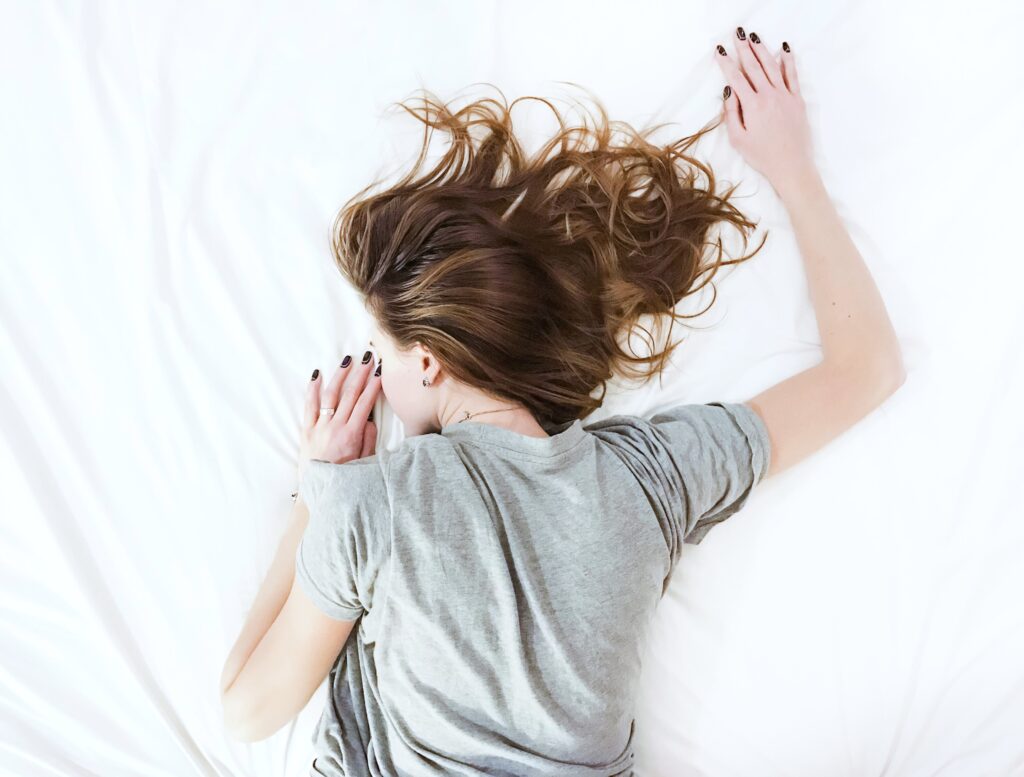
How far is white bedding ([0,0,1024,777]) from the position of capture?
1.23 meters

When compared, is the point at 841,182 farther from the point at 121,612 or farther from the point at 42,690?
the point at 42,690

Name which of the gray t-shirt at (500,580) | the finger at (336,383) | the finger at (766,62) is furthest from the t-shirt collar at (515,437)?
the finger at (766,62)

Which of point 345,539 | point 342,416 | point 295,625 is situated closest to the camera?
point 345,539

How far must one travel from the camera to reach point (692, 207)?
1.27 metres

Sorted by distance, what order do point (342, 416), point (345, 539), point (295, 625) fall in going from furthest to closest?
point (342, 416)
point (295, 625)
point (345, 539)

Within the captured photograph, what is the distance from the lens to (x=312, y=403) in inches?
48.9

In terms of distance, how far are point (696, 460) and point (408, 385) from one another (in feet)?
1.35

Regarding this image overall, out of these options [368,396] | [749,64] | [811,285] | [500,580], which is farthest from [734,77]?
[500,580]

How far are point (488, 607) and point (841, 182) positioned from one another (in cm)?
89

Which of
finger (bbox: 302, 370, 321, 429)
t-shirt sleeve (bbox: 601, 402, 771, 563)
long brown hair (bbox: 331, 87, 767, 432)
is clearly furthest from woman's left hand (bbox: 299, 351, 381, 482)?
t-shirt sleeve (bbox: 601, 402, 771, 563)

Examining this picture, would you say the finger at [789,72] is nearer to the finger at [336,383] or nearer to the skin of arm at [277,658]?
the finger at [336,383]

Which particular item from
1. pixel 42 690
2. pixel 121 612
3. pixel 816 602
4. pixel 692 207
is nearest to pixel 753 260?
pixel 692 207

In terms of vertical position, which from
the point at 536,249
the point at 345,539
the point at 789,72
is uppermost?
the point at 789,72

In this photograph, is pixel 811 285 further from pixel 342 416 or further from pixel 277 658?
pixel 277 658
